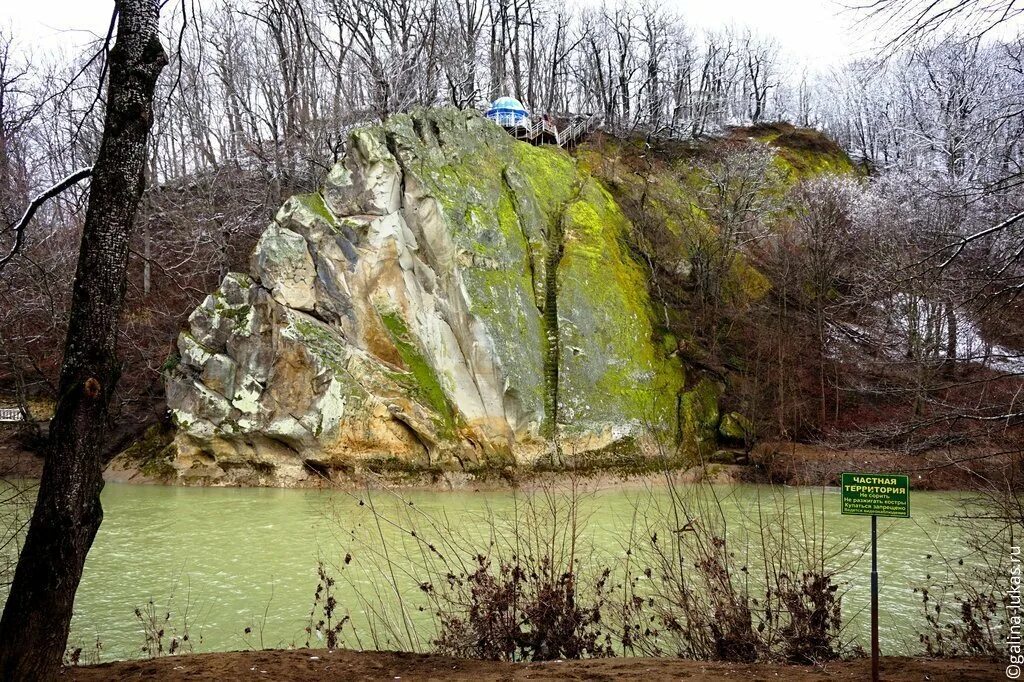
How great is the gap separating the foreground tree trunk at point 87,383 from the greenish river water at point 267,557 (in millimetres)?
1886

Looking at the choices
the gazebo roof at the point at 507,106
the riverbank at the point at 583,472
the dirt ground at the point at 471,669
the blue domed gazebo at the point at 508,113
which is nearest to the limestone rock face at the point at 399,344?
the riverbank at the point at 583,472

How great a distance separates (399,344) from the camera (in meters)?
21.9

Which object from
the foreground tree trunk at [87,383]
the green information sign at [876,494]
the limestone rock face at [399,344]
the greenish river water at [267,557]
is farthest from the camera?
the limestone rock face at [399,344]

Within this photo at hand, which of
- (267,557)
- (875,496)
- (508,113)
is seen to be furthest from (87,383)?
(508,113)

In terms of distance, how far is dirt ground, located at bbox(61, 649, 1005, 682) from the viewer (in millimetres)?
4617

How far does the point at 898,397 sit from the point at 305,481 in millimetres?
20695

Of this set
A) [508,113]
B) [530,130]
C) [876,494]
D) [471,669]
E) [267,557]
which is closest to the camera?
[876,494]

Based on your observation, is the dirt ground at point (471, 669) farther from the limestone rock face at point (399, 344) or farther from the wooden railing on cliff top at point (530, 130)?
the wooden railing on cliff top at point (530, 130)

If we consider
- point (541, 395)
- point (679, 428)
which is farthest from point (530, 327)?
point (679, 428)

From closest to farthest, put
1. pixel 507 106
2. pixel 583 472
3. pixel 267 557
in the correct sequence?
Result: pixel 267 557, pixel 583 472, pixel 507 106

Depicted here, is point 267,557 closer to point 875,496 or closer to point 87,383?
point 87,383

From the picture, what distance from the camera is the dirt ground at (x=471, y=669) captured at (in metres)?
4.62

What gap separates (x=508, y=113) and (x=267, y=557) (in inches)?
1092

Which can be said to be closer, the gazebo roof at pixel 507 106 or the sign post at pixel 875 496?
the sign post at pixel 875 496
